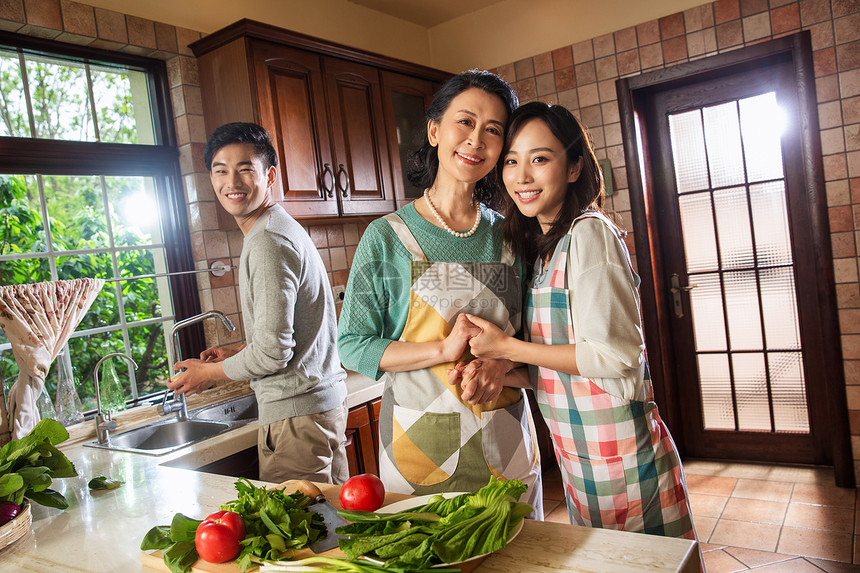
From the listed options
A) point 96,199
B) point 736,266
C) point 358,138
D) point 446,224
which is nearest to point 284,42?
point 358,138

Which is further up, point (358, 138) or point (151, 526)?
point (358, 138)

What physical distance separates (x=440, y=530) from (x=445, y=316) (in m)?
0.60

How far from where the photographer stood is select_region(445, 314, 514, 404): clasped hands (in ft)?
4.35

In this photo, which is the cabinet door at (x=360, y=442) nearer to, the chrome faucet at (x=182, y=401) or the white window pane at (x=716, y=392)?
the chrome faucet at (x=182, y=401)

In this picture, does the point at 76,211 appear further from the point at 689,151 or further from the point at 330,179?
the point at 689,151

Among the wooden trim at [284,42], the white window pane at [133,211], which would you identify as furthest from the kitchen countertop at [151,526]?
the wooden trim at [284,42]

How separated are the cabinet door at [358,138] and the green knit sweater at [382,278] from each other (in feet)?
4.86

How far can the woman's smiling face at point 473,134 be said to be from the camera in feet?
4.67

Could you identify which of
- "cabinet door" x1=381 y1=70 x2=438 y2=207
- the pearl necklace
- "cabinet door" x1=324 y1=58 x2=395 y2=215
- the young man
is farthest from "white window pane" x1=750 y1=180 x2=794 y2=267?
the young man

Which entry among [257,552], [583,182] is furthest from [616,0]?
[257,552]

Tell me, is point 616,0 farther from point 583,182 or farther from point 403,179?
point 583,182

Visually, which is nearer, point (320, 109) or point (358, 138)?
Result: point (320, 109)

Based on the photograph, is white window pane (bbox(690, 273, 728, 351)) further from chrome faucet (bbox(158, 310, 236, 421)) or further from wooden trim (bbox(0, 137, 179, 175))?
wooden trim (bbox(0, 137, 179, 175))

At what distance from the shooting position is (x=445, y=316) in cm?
142
